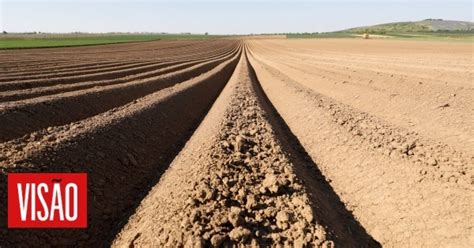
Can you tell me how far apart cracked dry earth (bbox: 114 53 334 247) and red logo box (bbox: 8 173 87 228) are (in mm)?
733

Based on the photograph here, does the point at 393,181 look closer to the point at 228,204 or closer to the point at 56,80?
the point at 228,204

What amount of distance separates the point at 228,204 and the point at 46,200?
2.35 meters

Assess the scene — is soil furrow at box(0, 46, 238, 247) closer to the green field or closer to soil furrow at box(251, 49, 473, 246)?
soil furrow at box(251, 49, 473, 246)

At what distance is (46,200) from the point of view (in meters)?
5.00

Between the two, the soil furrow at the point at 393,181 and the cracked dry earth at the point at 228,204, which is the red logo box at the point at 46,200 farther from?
the soil furrow at the point at 393,181

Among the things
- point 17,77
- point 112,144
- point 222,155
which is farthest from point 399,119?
point 17,77

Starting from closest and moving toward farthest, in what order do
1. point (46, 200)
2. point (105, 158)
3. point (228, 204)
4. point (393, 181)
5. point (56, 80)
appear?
point (228, 204) < point (46, 200) < point (393, 181) < point (105, 158) < point (56, 80)

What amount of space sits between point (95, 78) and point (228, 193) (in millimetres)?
12218

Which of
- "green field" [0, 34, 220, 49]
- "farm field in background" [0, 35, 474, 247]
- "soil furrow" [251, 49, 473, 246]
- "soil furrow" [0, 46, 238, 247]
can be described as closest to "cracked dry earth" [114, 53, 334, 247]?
"farm field in background" [0, 35, 474, 247]

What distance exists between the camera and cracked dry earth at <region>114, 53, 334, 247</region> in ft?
12.7

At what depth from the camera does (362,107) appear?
10602 millimetres

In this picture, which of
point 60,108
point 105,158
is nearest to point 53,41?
point 60,108

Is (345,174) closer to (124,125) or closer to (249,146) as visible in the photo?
(249,146)

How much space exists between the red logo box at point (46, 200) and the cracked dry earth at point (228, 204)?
2.40ft
